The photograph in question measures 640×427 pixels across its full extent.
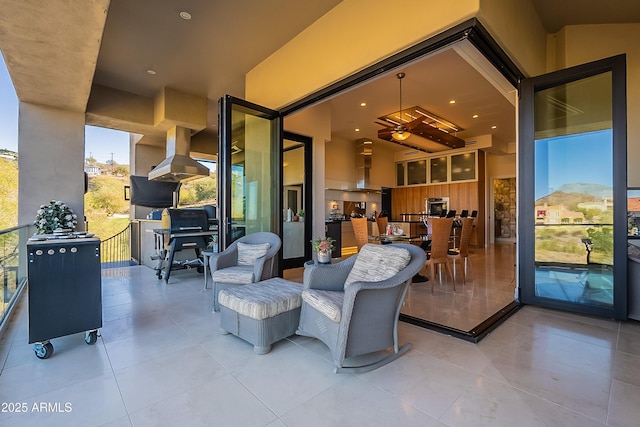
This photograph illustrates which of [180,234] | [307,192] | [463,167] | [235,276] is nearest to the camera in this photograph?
[235,276]

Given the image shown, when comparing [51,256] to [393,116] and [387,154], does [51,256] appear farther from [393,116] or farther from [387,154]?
[387,154]

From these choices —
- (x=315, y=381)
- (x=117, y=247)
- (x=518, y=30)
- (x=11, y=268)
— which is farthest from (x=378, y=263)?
A: (x=117, y=247)

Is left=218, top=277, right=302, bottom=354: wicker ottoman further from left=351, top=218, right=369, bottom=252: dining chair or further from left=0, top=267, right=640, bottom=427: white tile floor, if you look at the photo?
left=351, top=218, right=369, bottom=252: dining chair

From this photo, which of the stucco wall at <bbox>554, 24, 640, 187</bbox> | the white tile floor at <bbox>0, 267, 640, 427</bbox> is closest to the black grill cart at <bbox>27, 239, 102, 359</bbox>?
the white tile floor at <bbox>0, 267, 640, 427</bbox>

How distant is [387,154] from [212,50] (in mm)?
7436

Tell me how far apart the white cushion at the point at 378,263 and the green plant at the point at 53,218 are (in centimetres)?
487

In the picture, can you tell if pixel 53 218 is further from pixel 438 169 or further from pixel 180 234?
pixel 438 169

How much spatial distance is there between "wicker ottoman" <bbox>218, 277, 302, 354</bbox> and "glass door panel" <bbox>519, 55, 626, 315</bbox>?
277cm

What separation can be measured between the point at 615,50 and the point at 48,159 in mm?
8638

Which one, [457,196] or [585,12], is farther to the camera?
[457,196]

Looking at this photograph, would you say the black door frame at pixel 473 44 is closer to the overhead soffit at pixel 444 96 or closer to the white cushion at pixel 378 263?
the overhead soffit at pixel 444 96

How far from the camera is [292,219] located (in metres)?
6.12

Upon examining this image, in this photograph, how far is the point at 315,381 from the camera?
6.20ft

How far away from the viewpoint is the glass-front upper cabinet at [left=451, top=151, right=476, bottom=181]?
29.6ft
